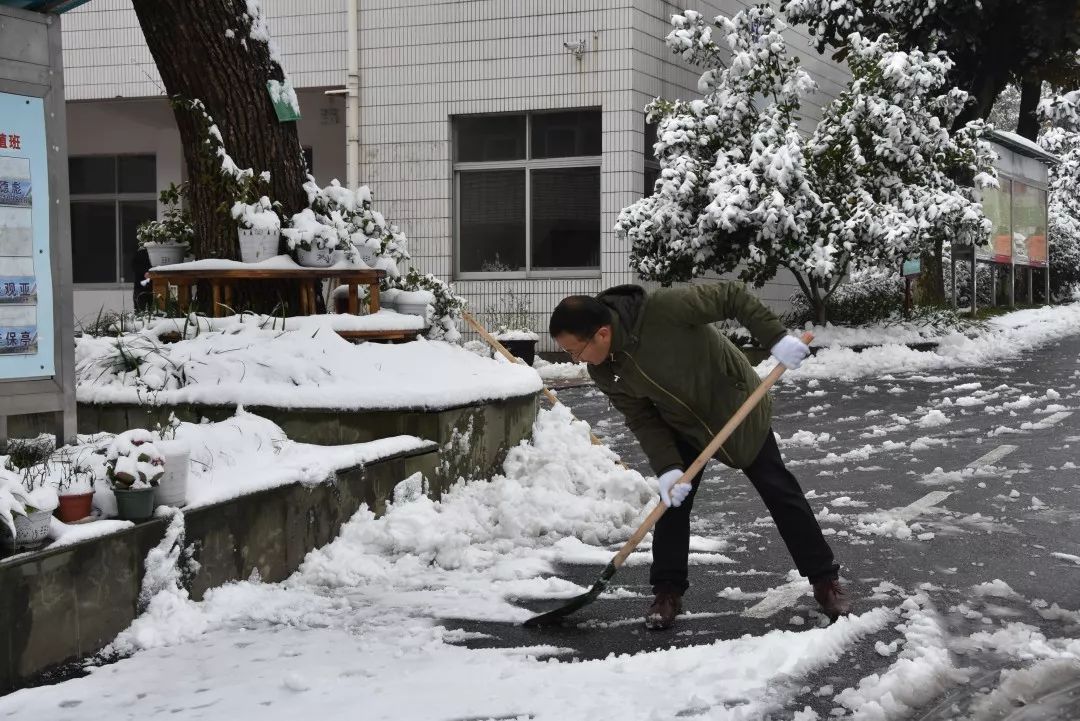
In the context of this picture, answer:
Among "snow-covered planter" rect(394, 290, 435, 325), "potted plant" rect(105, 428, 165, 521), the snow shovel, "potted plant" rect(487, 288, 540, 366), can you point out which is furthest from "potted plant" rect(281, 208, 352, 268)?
"potted plant" rect(487, 288, 540, 366)

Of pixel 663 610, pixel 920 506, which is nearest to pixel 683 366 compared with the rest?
pixel 663 610

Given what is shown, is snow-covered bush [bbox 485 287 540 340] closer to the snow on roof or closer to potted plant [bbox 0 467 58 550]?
the snow on roof

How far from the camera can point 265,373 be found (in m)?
6.88

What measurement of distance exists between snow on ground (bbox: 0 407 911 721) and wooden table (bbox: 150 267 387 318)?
2.11 m

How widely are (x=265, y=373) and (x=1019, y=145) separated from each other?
21.4m

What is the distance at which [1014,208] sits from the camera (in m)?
25.0

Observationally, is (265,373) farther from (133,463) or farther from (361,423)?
(133,463)

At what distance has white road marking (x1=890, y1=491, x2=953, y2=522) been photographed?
23.1ft

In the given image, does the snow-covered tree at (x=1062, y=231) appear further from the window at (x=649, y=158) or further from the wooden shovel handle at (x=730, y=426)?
the wooden shovel handle at (x=730, y=426)

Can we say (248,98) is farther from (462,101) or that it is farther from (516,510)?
(462,101)

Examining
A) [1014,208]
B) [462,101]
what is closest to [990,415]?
[462,101]

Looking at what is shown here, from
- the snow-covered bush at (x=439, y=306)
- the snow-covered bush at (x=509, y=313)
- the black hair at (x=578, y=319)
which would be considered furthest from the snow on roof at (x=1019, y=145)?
the black hair at (x=578, y=319)

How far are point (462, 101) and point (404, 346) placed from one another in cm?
1097

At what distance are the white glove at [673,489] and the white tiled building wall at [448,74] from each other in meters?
12.3
